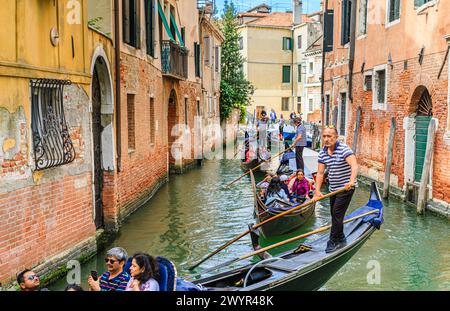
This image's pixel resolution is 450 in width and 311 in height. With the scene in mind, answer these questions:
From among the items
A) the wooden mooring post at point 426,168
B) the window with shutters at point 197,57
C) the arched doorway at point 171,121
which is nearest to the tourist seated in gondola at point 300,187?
the wooden mooring post at point 426,168

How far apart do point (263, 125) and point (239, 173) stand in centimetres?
380

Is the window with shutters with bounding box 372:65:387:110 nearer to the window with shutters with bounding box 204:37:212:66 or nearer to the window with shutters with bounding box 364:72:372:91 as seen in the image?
the window with shutters with bounding box 364:72:372:91

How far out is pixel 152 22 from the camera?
1173cm

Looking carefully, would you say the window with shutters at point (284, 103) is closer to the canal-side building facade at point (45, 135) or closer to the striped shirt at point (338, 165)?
the canal-side building facade at point (45, 135)

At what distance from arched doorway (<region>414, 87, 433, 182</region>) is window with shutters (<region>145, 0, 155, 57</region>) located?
5.38 metres

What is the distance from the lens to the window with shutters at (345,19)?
15.1 metres

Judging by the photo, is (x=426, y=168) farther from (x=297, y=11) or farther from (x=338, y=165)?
(x=297, y=11)

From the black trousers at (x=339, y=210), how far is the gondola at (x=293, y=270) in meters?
0.14

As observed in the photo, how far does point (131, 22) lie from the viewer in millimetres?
9875

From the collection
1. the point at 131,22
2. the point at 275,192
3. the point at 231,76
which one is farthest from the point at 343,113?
the point at 231,76

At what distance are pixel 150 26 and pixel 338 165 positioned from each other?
7113 mm
